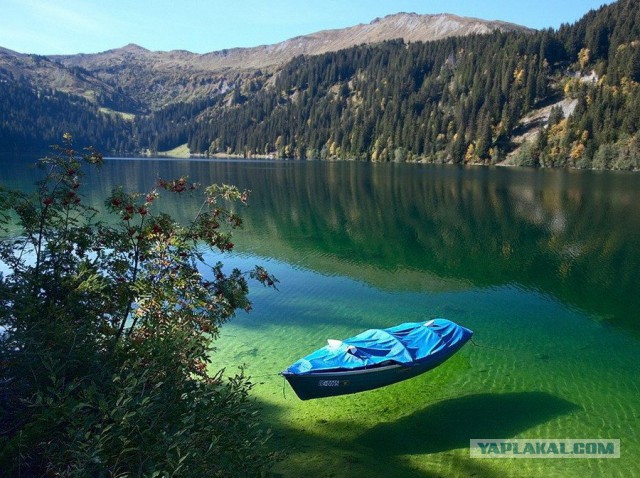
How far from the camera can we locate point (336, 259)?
130ft

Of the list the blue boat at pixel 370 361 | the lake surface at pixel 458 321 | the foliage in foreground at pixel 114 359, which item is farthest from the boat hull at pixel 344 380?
the foliage in foreground at pixel 114 359

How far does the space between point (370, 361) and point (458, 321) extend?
11.1m

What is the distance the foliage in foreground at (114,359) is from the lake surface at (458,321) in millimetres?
6680

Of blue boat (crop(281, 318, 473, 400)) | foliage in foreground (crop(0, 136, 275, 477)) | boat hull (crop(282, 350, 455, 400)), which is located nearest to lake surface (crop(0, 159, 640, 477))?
boat hull (crop(282, 350, 455, 400))

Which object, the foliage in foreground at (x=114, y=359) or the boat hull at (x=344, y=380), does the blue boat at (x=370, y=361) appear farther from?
the foliage in foreground at (x=114, y=359)

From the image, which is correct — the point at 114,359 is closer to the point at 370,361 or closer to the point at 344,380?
the point at 344,380

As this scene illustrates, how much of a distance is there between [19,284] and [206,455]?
6.13 meters

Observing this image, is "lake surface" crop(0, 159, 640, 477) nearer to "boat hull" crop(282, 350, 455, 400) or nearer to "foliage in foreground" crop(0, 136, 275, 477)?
"boat hull" crop(282, 350, 455, 400)

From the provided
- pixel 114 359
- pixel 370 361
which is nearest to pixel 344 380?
pixel 370 361

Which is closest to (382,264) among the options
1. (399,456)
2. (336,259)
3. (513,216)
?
(336,259)

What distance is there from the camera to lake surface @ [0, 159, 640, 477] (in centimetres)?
1501

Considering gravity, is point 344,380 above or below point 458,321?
above

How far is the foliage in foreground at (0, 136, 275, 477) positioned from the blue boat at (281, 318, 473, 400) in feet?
19.8

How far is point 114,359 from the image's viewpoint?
803 centimetres
